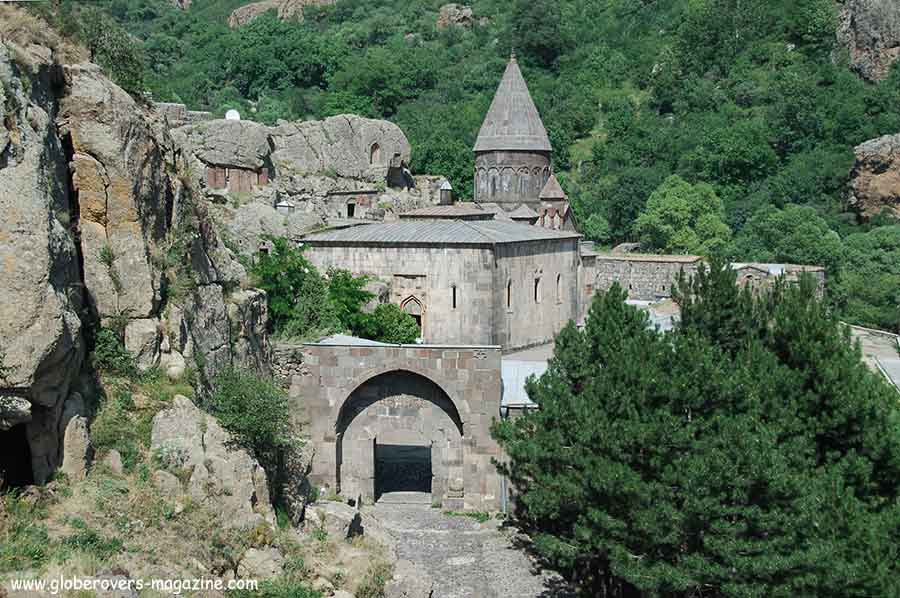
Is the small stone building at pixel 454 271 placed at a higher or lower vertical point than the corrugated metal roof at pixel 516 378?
higher

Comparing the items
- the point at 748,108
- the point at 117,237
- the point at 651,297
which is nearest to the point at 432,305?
the point at 117,237

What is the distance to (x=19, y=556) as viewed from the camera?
10664 mm

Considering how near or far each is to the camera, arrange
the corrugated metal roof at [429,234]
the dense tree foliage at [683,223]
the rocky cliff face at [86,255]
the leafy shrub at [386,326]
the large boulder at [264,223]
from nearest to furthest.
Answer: the rocky cliff face at [86,255] → the leafy shrub at [386,326] → the corrugated metal roof at [429,234] → the large boulder at [264,223] → the dense tree foliage at [683,223]

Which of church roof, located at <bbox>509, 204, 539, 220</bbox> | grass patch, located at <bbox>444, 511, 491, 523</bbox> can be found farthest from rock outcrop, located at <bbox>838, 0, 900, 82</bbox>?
grass patch, located at <bbox>444, 511, 491, 523</bbox>

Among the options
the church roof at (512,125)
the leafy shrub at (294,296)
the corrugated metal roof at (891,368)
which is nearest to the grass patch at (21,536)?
the leafy shrub at (294,296)

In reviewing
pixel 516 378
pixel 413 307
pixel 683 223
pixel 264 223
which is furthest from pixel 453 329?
pixel 683 223

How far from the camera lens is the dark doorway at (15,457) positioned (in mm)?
12094

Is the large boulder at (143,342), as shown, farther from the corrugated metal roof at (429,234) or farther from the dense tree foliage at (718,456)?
the corrugated metal roof at (429,234)

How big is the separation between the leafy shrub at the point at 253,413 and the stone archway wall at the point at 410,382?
5862 mm

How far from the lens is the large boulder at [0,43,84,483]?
11.3 m

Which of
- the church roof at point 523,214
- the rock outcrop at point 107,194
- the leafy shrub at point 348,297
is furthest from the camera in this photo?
the church roof at point 523,214

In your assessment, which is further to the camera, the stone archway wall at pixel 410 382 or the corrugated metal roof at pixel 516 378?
the corrugated metal roof at pixel 516 378

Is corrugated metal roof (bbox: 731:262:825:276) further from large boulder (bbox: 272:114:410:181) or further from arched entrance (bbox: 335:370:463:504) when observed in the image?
arched entrance (bbox: 335:370:463:504)

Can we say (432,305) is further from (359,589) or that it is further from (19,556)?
(19,556)
